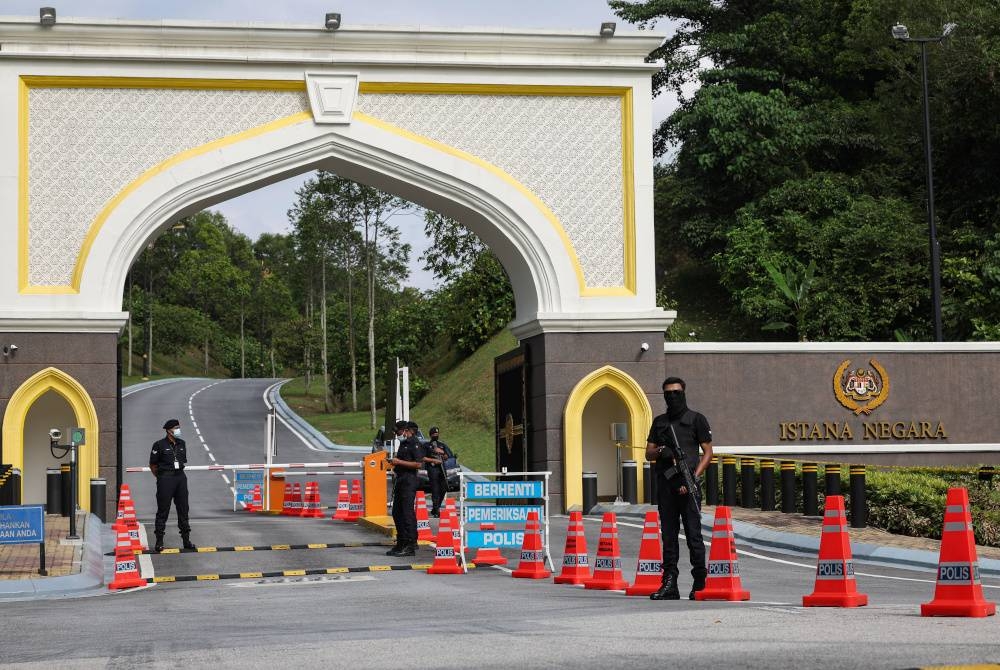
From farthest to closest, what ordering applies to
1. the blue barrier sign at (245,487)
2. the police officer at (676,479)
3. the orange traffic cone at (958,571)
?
the blue barrier sign at (245,487), the police officer at (676,479), the orange traffic cone at (958,571)

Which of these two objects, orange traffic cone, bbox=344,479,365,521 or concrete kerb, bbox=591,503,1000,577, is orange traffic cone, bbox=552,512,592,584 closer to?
concrete kerb, bbox=591,503,1000,577

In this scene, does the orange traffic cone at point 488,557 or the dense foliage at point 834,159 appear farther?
the dense foliage at point 834,159

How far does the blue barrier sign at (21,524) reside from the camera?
15.2 m

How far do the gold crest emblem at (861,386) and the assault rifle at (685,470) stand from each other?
15805 mm

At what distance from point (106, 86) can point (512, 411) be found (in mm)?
9544

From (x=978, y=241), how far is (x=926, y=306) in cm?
246

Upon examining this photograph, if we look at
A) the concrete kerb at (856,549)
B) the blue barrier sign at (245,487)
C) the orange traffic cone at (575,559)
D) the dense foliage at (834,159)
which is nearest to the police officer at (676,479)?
the orange traffic cone at (575,559)

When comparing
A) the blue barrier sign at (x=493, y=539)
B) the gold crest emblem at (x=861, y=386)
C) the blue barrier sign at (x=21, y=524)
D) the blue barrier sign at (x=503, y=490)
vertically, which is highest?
the gold crest emblem at (x=861, y=386)

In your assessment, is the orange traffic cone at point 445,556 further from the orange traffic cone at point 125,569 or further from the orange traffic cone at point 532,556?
the orange traffic cone at point 125,569

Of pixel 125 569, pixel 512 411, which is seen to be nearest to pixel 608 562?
pixel 125 569

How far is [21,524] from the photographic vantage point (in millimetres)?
Answer: 15258

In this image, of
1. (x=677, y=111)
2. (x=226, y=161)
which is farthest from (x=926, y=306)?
(x=226, y=161)

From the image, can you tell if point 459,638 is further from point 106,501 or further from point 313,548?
point 106,501

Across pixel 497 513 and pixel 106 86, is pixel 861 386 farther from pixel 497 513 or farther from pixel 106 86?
pixel 106 86
